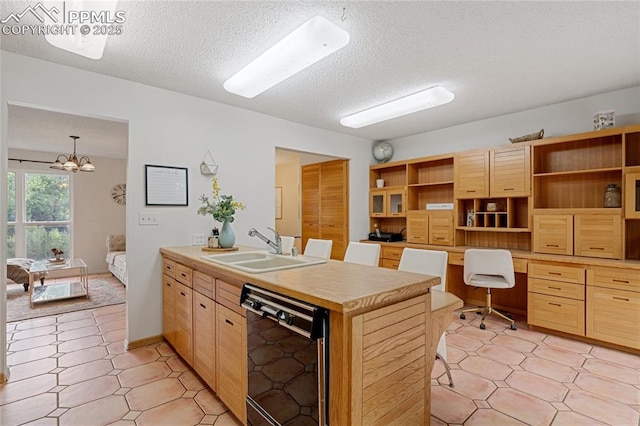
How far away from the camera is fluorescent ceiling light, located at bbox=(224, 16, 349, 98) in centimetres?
181

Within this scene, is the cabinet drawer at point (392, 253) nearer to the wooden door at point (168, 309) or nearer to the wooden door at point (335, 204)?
the wooden door at point (335, 204)

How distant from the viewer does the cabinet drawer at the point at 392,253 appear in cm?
437

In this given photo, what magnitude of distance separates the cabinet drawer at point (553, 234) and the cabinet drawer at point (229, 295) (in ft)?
10.8

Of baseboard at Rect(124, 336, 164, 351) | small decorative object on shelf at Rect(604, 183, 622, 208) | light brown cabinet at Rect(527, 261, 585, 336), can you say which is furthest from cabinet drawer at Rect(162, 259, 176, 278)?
small decorative object on shelf at Rect(604, 183, 622, 208)

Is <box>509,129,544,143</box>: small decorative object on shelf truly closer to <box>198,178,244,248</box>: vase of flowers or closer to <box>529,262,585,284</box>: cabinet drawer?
<box>529,262,585,284</box>: cabinet drawer

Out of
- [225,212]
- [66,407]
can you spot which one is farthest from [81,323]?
[225,212]

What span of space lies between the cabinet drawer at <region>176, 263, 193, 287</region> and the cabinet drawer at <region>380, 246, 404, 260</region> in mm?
2887

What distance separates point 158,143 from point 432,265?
2713 mm

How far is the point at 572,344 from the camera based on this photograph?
295 cm

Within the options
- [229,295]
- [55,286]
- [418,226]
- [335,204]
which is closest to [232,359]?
[229,295]

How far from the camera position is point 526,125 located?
12.1 feet

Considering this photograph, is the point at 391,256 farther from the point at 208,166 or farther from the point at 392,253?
the point at 208,166

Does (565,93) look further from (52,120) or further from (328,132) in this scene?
(52,120)

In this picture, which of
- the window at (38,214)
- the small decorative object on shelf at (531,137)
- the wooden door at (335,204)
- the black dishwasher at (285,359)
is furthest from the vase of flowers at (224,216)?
the window at (38,214)
